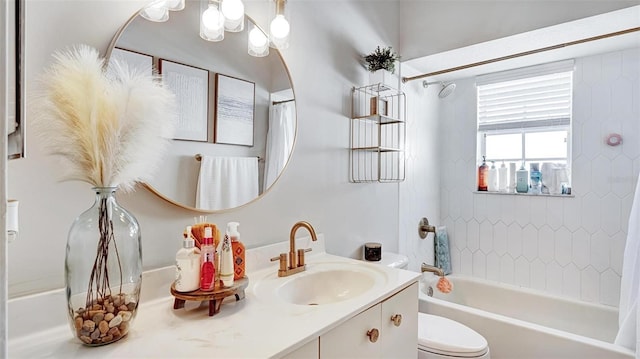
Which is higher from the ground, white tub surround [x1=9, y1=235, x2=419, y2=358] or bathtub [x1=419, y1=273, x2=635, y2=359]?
white tub surround [x1=9, y1=235, x2=419, y2=358]

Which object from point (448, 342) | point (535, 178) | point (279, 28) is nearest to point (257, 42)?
point (279, 28)

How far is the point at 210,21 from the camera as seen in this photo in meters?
1.13

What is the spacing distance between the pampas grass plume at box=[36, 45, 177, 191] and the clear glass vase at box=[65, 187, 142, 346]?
0.23 feet

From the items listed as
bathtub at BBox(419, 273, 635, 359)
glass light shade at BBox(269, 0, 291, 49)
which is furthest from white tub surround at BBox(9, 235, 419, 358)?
bathtub at BBox(419, 273, 635, 359)

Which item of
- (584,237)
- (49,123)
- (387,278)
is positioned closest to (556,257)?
(584,237)

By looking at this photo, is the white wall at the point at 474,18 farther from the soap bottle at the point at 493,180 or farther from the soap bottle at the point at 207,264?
the soap bottle at the point at 207,264

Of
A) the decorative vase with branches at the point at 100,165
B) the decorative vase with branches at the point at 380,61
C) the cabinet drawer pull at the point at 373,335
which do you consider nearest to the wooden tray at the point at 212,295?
the decorative vase with branches at the point at 100,165

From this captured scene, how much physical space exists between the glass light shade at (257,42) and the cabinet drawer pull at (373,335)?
3.61 feet

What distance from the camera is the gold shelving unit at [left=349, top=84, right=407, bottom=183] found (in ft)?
6.09

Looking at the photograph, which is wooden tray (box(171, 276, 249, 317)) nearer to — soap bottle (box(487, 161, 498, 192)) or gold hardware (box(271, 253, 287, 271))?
gold hardware (box(271, 253, 287, 271))

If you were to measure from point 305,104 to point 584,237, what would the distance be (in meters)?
2.22

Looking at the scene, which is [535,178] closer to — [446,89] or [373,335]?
[446,89]

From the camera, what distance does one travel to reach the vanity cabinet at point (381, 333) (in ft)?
2.93

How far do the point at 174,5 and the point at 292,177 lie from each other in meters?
0.79
